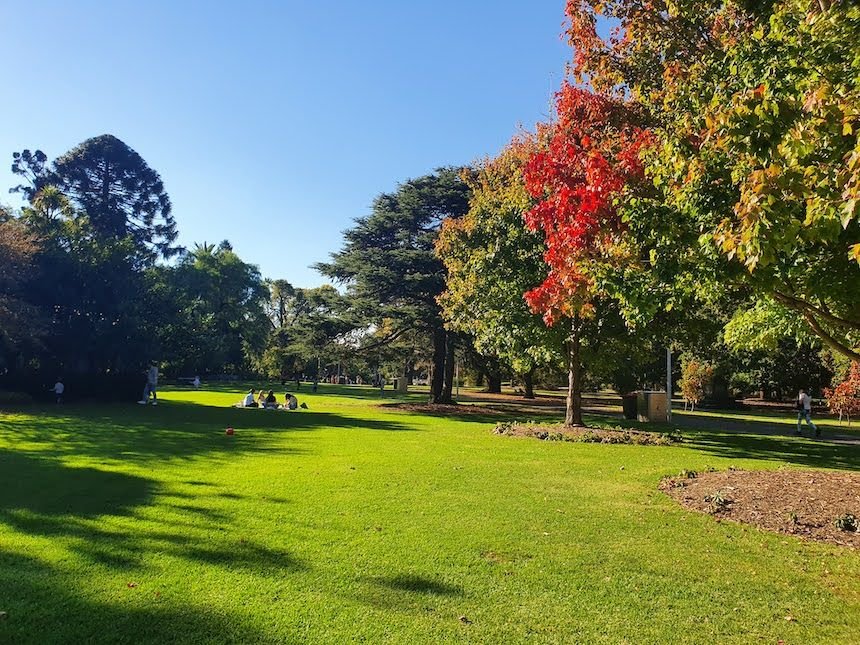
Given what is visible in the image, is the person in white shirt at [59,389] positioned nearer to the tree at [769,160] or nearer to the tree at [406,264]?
the tree at [406,264]

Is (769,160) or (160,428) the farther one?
(160,428)

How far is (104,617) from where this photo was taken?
417 centimetres

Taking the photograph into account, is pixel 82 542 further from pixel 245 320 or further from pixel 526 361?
pixel 245 320

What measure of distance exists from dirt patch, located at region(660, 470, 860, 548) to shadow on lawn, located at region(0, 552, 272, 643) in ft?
20.9

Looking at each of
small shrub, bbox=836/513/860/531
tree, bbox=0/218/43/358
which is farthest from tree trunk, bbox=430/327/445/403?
small shrub, bbox=836/513/860/531

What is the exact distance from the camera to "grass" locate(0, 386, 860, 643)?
4.21 meters

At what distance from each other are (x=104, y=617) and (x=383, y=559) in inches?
92.4

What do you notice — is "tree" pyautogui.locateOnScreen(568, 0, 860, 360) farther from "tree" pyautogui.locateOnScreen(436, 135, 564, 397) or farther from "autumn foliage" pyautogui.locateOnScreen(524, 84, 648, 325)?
"tree" pyautogui.locateOnScreen(436, 135, 564, 397)

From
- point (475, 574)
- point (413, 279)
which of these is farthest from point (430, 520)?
point (413, 279)

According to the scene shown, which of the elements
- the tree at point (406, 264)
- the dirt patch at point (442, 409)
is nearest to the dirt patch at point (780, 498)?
the dirt patch at point (442, 409)

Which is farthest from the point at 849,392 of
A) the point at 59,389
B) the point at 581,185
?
the point at 59,389

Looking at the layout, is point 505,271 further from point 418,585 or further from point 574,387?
point 418,585

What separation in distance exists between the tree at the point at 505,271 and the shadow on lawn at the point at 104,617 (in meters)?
14.2

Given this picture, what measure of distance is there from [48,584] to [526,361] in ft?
50.9
